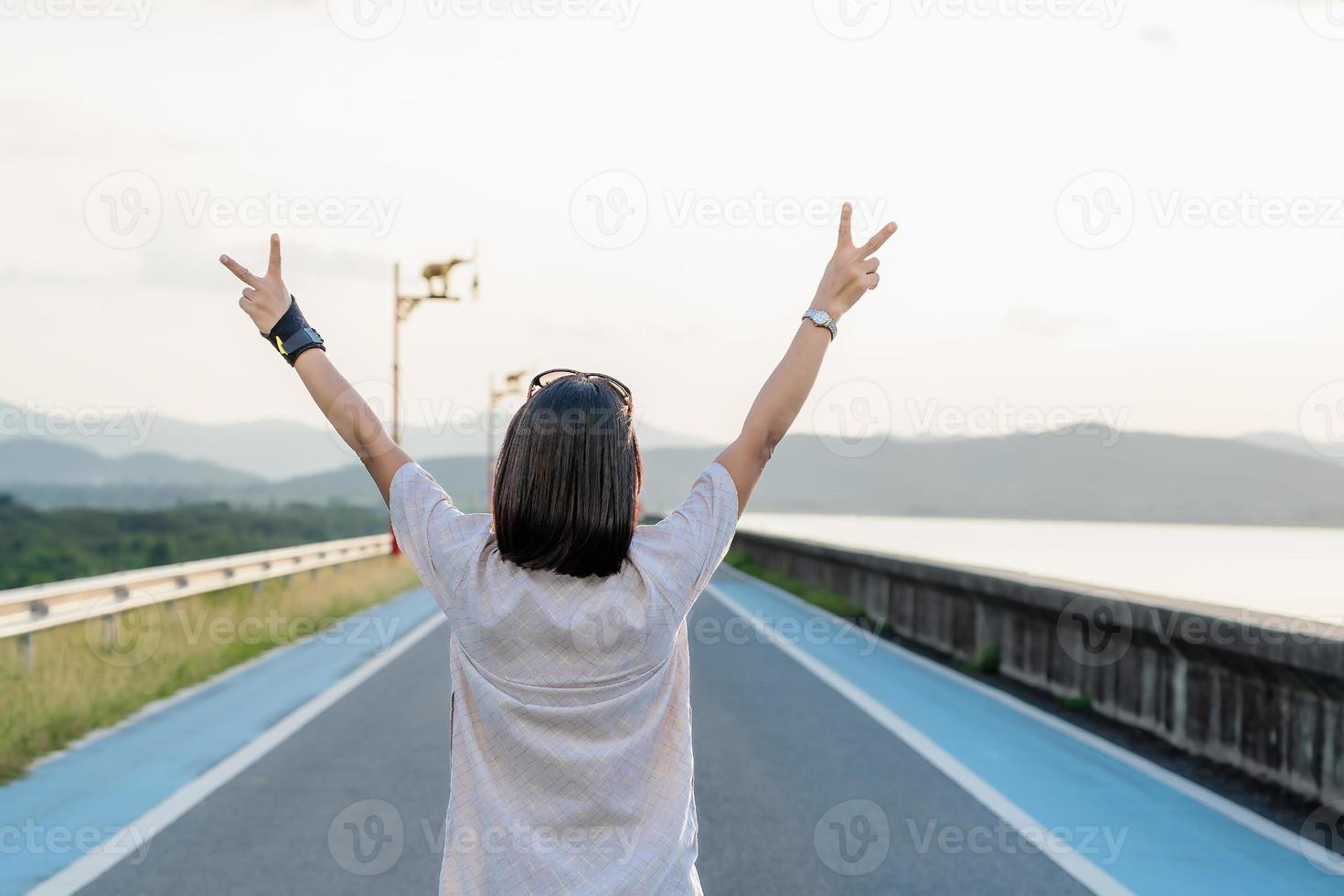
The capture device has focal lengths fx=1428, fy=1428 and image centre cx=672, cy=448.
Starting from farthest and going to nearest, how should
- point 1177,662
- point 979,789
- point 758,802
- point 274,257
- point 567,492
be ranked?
point 1177,662 < point 979,789 < point 758,802 < point 274,257 < point 567,492

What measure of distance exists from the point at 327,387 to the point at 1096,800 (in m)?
6.27

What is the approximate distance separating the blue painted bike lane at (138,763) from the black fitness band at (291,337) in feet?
14.4

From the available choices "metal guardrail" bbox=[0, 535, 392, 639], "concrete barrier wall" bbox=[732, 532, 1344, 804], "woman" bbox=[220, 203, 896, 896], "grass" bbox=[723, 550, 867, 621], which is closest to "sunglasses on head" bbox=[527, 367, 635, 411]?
"woman" bbox=[220, 203, 896, 896]

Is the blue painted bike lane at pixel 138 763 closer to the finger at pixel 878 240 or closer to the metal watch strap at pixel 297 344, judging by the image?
the metal watch strap at pixel 297 344

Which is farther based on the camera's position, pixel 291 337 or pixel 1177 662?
pixel 1177 662

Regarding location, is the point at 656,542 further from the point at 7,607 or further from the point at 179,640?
the point at 179,640

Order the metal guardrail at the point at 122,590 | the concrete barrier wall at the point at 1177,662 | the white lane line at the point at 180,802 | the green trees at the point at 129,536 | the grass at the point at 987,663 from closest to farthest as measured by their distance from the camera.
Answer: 1. the white lane line at the point at 180,802
2. the concrete barrier wall at the point at 1177,662
3. the metal guardrail at the point at 122,590
4. the grass at the point at 987,663
5. the green trees at the point at 129,536

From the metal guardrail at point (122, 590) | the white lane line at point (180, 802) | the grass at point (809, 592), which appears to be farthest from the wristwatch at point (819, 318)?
the grass at point (809, 592)

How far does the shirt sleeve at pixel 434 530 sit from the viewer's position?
2.25 m

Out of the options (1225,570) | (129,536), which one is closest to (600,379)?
(1225,570)

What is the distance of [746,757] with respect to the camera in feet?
30.0

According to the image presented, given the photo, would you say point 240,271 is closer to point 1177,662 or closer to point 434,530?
point 434,530

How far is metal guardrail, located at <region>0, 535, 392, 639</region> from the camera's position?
10758mm

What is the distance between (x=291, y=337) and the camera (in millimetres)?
2564
